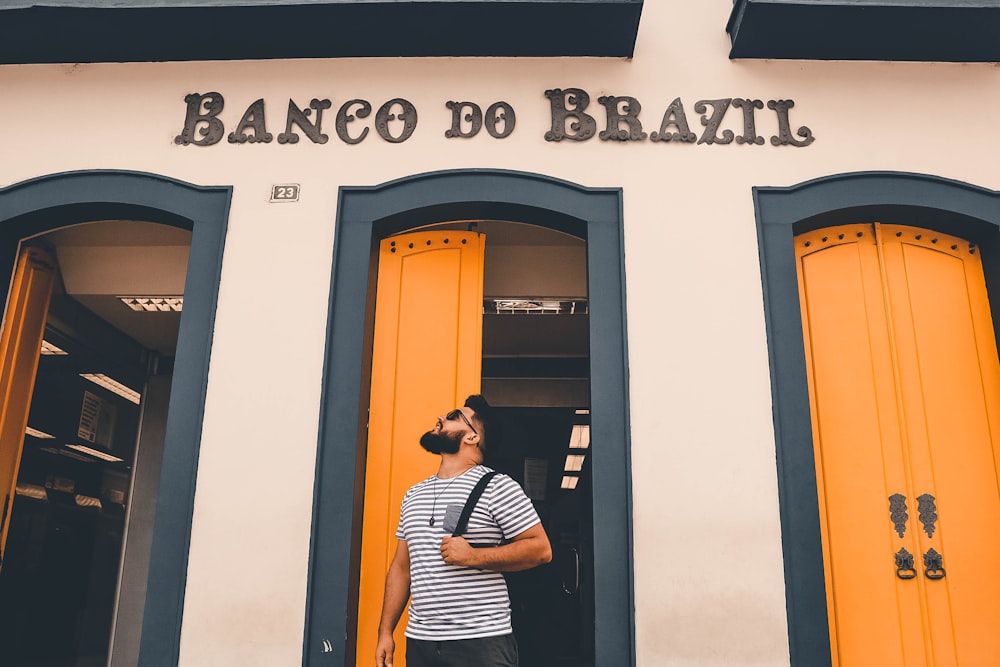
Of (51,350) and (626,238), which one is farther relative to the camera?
(51,350)

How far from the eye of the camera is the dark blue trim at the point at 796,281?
4.53m

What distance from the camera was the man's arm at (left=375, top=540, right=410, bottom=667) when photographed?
4109 millimetres

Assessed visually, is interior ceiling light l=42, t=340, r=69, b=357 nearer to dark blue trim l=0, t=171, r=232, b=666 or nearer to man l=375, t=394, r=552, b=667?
dark blue trim l=0, t=171, r=232, b=666

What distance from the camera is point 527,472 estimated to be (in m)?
10.9

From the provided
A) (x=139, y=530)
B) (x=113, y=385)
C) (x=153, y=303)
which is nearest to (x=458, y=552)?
(x=153, y=303)

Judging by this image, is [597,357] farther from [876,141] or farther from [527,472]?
[527,472]

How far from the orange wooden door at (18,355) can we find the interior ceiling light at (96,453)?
3661mm

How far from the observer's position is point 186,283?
17.2ft

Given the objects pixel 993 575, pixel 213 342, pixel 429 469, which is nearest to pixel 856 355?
pixel 993 575

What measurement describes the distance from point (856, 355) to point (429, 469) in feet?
9.25

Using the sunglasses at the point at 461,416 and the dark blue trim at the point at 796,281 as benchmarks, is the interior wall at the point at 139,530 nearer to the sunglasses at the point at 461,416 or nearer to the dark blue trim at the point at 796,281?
the sunglasses at the point at 461,416

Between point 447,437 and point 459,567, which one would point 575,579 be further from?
point 459,567

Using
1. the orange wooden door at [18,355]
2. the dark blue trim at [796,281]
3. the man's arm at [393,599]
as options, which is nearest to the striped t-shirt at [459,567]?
the man's arm at [393,599]

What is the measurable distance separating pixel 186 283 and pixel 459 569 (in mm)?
2707
